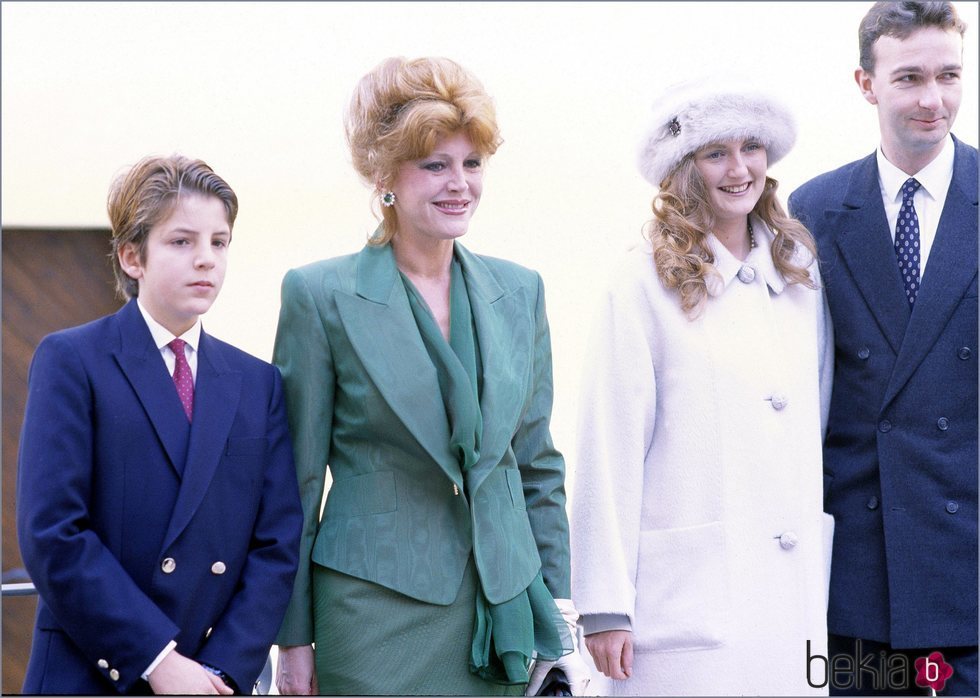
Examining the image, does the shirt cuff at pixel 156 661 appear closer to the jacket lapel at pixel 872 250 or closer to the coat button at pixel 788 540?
the coat button at pixel 788 540

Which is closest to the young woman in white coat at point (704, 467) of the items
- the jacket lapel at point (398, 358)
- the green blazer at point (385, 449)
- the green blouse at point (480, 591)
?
the green blouse at point (480, 591)

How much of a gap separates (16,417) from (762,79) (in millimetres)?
3113

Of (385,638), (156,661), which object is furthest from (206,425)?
(385,638)

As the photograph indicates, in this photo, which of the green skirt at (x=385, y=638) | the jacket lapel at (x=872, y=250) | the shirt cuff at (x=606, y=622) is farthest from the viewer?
the jacket lapel at (x=872, y=250)

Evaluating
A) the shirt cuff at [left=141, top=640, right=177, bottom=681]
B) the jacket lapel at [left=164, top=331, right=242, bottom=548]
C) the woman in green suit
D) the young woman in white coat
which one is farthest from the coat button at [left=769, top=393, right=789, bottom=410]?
the shirt cuff at [left=141, top=640, right=177, bottom=681]

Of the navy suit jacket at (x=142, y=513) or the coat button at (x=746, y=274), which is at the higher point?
the coat button at (x=746, y=274)

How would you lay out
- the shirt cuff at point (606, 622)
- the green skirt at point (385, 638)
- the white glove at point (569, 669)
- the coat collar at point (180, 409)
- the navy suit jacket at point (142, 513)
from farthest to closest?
the shirt cuff at point (606, 622) → the white glove at point (569, 669) → the green skirt at point (385, 638) → the coat collar at point (180, 409) → the navy suit jacket at point (142, 513)

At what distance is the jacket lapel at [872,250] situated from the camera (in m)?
Result: 3.26

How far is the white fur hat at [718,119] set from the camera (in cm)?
321

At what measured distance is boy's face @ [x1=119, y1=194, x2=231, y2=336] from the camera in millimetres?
2773

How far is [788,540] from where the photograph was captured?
3.17 metres

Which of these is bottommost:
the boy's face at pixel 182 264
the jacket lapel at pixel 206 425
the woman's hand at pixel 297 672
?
the woman's hand at pixel 297 672

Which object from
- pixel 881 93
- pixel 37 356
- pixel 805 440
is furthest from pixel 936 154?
pixel 37 356

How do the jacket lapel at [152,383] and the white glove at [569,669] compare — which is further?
the white glove at [569,669]
